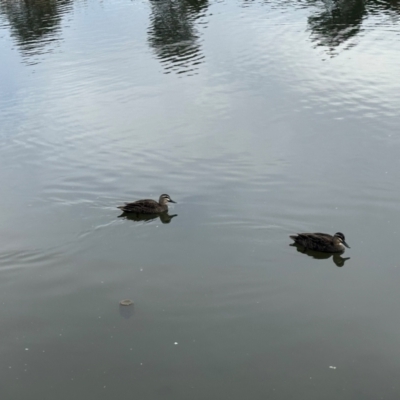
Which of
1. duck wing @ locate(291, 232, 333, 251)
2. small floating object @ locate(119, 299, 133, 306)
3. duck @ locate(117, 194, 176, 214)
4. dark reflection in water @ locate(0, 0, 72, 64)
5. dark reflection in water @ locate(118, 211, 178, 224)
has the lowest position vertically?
dark reflection in water @ locate(0, 0, 72, 64)

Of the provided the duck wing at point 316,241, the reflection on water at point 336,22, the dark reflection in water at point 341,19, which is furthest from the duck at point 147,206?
the reflection on water at point 336,22

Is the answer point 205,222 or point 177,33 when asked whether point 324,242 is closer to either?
point 205,222

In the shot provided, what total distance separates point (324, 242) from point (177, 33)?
73.7ft

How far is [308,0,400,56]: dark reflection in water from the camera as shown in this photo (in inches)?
1168

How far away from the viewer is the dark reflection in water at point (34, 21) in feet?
112

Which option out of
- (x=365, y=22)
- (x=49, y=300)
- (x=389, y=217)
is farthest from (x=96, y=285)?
(x=365, y=22)

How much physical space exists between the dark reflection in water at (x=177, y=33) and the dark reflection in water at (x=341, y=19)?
220 inches

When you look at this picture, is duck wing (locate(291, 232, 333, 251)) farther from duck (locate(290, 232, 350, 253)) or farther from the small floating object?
the small floating object

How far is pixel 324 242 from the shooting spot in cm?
1295

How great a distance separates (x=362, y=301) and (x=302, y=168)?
593cm

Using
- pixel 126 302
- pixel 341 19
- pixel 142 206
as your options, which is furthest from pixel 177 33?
pixel 126 302

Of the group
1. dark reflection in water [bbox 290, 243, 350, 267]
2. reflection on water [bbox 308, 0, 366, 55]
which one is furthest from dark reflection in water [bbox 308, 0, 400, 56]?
dark reflection in water [bbox 290, 243, 350, 267]

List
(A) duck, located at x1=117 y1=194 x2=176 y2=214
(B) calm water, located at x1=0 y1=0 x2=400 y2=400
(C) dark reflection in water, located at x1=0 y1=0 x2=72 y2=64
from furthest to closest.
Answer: (C) dark reflection in water, located at x1=0 y1=0 x2=72 y2=64 < (A) duck, located at x1=117 y1=194 x2=176 y2=214 < (B) calm water, located at x1=0 y1=0 x2=400 y2=400

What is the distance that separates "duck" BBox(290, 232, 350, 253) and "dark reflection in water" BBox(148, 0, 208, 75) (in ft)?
46.7
